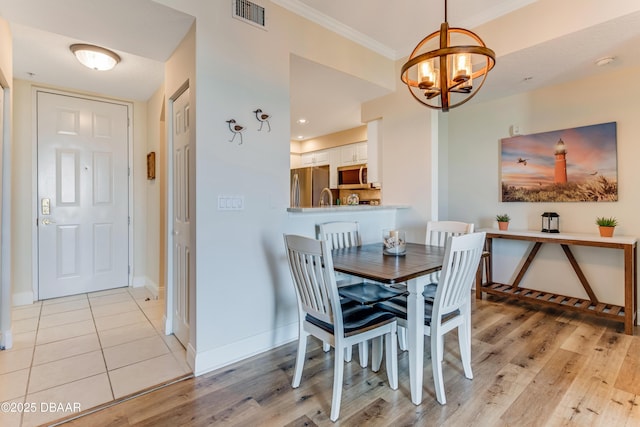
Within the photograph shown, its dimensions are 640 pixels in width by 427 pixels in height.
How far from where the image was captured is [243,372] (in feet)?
7.09

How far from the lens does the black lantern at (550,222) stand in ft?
11.2

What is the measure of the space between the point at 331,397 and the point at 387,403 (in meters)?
0.32

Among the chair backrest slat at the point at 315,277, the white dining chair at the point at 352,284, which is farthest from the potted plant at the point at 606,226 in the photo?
the chair backrest slat at the point at 315,277

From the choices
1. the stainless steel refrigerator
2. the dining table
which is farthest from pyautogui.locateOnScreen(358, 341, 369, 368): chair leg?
the stainless steel refrigerator

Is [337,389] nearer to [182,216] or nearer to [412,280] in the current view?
[412,280]

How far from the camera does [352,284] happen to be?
8.79 ft

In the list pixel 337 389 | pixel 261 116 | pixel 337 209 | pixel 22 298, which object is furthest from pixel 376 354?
pixel 22 298

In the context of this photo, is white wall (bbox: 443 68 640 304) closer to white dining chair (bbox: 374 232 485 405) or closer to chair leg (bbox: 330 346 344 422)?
white dining chair (bbox: 374 232 485 405)

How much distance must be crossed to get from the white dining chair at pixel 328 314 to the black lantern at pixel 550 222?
101 inches

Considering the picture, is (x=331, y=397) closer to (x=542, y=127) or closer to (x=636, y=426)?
(x=636, y=426)

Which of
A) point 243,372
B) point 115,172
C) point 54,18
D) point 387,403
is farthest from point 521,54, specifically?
point 115,172

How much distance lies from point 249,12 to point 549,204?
361 centimetres

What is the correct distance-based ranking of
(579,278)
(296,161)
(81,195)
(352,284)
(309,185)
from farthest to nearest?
(296,161)
(309,185)
(81,195)
(579,278)
(352,284)

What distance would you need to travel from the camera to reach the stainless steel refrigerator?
20.2ft
